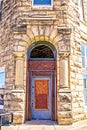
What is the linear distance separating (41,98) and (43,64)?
4.79 ft

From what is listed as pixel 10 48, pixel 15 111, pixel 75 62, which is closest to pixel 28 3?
pixel 10 48

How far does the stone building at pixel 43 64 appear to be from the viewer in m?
7.63

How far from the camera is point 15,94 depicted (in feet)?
24.6

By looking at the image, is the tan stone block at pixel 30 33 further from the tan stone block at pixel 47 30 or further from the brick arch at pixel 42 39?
the tan stone block at pixel 47 30

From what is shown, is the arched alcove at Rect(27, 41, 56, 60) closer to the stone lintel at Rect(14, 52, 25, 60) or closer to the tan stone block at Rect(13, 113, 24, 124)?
the stone lintel at Rect(14, 52, 25, 60)

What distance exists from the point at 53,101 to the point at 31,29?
3168 millimetres

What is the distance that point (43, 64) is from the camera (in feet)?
26.6

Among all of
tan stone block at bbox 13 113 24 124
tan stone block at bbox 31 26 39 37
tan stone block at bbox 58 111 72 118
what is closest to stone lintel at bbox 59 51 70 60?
tan stone block at bbox 31 26 39 37

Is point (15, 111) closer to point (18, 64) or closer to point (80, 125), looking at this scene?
point (18, 64)

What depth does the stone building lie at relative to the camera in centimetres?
763

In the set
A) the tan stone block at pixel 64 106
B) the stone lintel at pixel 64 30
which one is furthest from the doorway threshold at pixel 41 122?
the stone lintel at pixel 64 30

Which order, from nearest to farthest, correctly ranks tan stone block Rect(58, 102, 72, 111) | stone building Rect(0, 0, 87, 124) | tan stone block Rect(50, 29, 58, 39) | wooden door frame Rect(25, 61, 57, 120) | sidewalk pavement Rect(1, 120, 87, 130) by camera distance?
sidewalk pavement Rect(1, 120, 87, 130), tan stone block Rect(58, 102, 72, 111), stone building Rect(0, 0, 87, 124), wooden door frame Rect(25, 61, 57, 120), tan stone block Rect(50, 29, 58, 39)

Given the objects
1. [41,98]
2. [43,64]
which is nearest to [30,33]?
[43,64]

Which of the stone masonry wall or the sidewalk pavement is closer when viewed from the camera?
the sidewalk pavement
